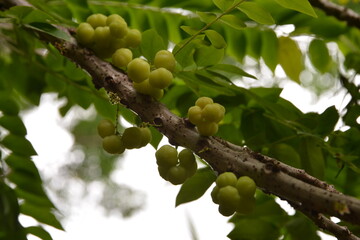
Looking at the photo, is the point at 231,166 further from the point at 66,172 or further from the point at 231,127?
the point at 66,172

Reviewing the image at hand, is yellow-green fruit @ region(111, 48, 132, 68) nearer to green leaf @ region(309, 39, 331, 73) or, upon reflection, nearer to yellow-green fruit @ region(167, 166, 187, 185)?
yellow-green fruit @ region(167, 166, 187, 185)

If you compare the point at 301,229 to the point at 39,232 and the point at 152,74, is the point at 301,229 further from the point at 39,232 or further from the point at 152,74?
the point at 39,232

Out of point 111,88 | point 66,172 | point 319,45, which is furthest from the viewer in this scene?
point 66,172

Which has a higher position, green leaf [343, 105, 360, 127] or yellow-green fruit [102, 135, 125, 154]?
yellow-green fruit [102, 135, 125, 154]

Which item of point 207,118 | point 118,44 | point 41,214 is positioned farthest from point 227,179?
point 41,214

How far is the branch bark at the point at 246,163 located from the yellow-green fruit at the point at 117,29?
0.07 m

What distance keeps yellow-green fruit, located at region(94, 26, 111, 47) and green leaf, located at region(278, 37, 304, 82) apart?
708 mm

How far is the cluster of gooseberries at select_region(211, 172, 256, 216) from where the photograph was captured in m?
0.81

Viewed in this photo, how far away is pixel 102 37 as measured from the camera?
3.72ft

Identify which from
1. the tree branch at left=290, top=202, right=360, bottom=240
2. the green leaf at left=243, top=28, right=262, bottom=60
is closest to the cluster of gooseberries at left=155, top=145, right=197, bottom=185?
the tree branch at left=290, top=202, right=360, bottom=240

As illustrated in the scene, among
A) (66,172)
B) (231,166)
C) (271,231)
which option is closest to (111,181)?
(66,172)

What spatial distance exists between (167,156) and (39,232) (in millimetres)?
517

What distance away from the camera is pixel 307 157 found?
113cm

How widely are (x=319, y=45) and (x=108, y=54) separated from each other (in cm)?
84
